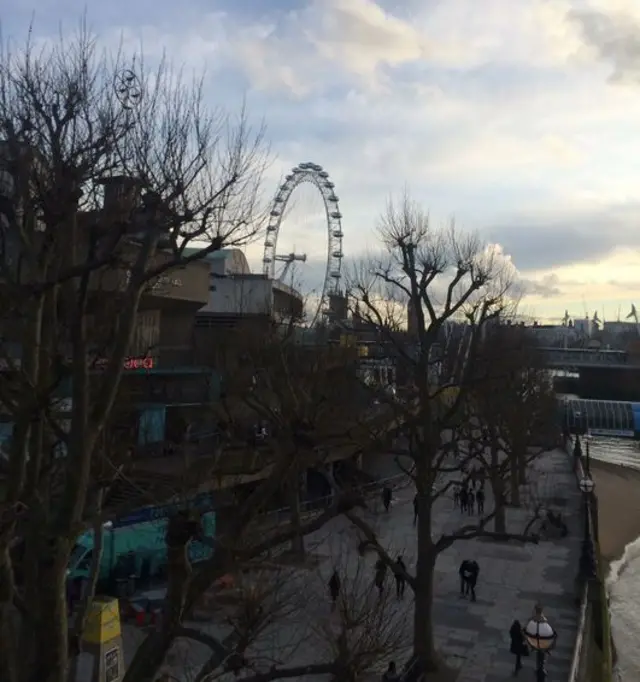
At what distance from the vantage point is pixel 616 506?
125 ft

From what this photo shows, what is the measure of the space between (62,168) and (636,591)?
2455 cm

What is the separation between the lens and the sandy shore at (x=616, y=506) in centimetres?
3109

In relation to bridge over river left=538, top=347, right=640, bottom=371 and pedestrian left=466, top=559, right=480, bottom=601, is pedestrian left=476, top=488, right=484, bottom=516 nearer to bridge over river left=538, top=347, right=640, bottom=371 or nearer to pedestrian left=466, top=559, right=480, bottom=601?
pedestrian left=466, top=559, right=480, bottom=601

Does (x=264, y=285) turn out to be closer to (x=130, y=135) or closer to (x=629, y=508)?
(x=629, y=508)

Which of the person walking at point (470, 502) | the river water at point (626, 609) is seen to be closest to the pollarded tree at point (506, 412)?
the person walking at point (470, 502)

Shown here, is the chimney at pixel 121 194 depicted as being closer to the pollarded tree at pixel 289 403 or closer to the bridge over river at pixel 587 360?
the pollarded tree at pixel 289 403

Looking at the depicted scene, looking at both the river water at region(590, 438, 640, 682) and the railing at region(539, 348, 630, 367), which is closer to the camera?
the river water at region(590, 438, 640, 682)

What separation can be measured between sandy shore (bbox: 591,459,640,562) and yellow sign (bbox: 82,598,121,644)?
73.8 ft

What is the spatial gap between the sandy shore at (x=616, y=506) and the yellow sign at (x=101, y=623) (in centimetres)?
2250

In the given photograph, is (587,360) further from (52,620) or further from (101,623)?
(52,620)

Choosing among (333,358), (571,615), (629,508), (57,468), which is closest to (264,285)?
(333,358)

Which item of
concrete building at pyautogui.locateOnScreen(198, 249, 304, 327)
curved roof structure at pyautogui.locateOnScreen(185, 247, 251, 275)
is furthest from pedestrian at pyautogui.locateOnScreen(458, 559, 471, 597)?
curved roof structure at pyautogui.locateOnScreen(185, 247, 251, 275)

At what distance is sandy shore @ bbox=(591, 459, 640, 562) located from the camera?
31.1m

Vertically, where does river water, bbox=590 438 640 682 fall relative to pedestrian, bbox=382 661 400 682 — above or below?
below
